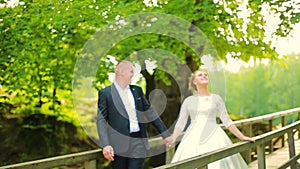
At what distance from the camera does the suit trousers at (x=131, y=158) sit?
416cm

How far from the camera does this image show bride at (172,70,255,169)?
16.2ft

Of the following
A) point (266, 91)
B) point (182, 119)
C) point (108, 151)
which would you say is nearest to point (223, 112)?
point (182, 119)

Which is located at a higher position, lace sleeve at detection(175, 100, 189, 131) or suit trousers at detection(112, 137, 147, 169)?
lace sleeve at detection(175, 100, 189, 131)

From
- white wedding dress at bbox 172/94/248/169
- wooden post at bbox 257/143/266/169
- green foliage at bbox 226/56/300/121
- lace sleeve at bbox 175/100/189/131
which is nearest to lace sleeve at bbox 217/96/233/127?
white wedding dress at bbox 172/94/248/169

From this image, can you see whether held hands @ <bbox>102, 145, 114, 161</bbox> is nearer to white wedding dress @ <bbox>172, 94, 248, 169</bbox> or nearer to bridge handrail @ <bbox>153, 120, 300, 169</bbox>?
bridge handrail @ <bbox>153, 120, 300, 169</bbox>

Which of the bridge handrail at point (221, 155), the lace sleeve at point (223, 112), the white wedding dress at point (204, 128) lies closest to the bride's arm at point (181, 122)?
the white wedding dress at point (204, 128)

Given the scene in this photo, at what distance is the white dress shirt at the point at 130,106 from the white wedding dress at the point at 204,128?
0.86 m

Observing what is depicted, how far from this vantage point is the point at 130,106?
418 centimetres

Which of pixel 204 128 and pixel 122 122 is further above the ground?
pixel 122 122

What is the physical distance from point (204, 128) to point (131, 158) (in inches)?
49.7

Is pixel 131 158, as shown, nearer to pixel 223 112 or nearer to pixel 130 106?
pixel 130 106

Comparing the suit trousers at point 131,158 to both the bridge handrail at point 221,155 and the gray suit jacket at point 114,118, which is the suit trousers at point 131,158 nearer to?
the gray suit jacket at point 114,118

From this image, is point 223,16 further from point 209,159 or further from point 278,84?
point 278,84

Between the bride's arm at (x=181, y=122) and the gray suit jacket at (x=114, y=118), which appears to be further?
the bride's arm at (x=181, y=122)
